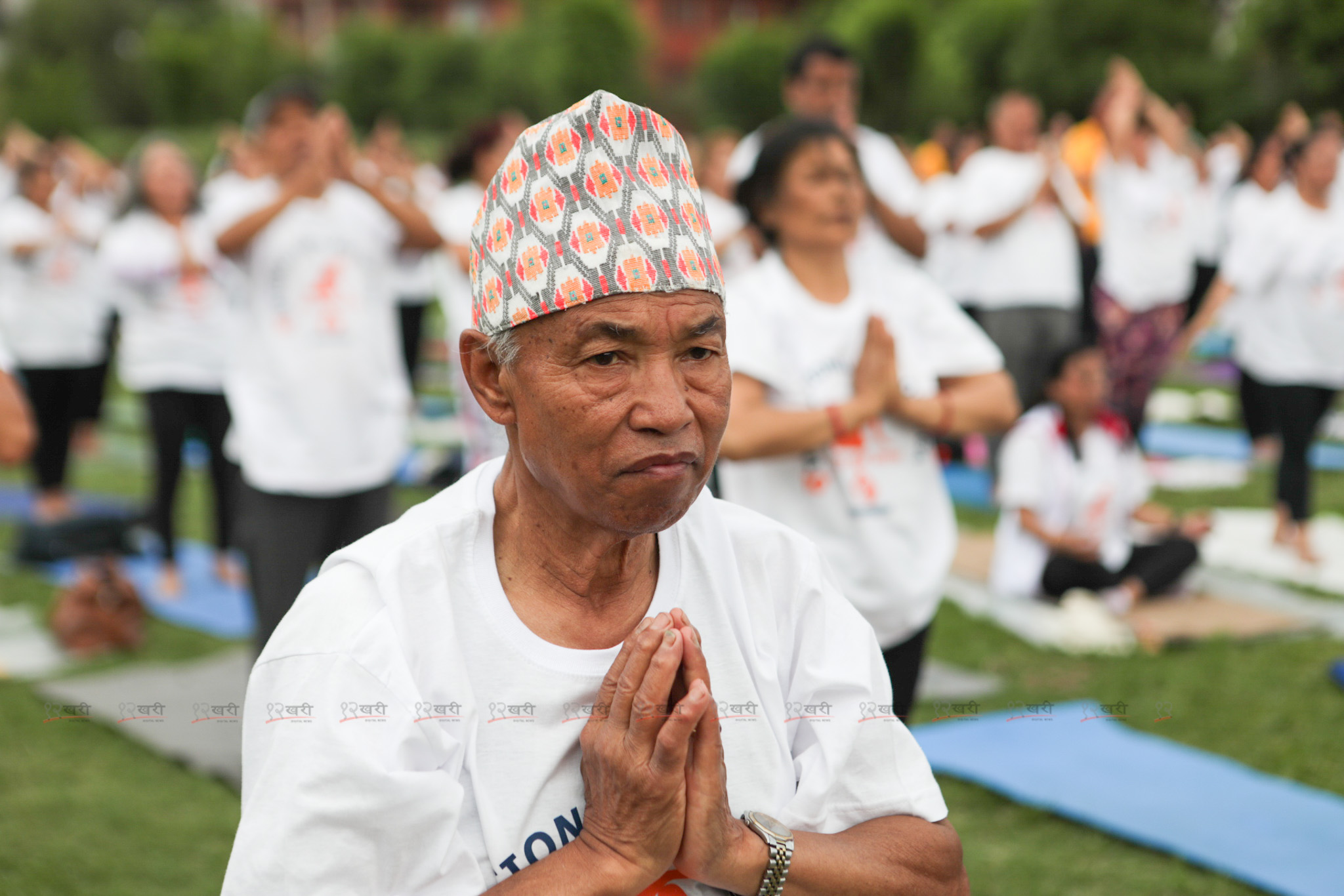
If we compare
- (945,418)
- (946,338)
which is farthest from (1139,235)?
(945,418)

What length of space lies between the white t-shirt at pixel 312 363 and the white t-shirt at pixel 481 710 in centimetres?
261

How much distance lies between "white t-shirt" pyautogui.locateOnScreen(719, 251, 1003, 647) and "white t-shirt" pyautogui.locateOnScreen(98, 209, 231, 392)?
392cm

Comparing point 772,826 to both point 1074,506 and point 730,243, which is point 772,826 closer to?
point 1074,506

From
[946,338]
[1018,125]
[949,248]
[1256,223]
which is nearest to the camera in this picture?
[946,338]

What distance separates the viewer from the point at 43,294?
8430 mm

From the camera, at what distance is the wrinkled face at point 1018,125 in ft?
28.3

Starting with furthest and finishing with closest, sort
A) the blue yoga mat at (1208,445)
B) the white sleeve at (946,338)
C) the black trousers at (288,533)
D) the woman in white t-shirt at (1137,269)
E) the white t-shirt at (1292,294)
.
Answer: the blue yoga mat at (1208,445)
the woman in white t-shirt at (1137,269)
the white t-shirt at (1292,294)
the black trousers at (288,533)
the white sleeve at (946,338)

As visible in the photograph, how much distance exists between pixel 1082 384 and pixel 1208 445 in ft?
13.5

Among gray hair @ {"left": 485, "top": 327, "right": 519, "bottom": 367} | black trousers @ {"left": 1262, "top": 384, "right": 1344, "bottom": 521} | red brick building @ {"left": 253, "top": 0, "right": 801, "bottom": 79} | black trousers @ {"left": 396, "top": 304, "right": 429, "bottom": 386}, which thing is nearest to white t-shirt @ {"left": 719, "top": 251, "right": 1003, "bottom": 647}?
gray hair @ {"left": 485, "top": 327, "right": 519, "bottom": 367}

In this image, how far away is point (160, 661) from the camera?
566cm

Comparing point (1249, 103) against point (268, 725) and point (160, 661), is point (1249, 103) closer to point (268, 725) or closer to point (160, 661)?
point (160, 661)

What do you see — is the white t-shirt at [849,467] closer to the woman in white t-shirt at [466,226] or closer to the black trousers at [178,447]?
the woman in white t-shirt at [466,226]

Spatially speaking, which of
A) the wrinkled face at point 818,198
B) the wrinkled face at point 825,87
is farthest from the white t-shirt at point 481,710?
the wrinkled face at point 825,87

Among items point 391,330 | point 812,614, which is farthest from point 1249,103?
point 812,614
